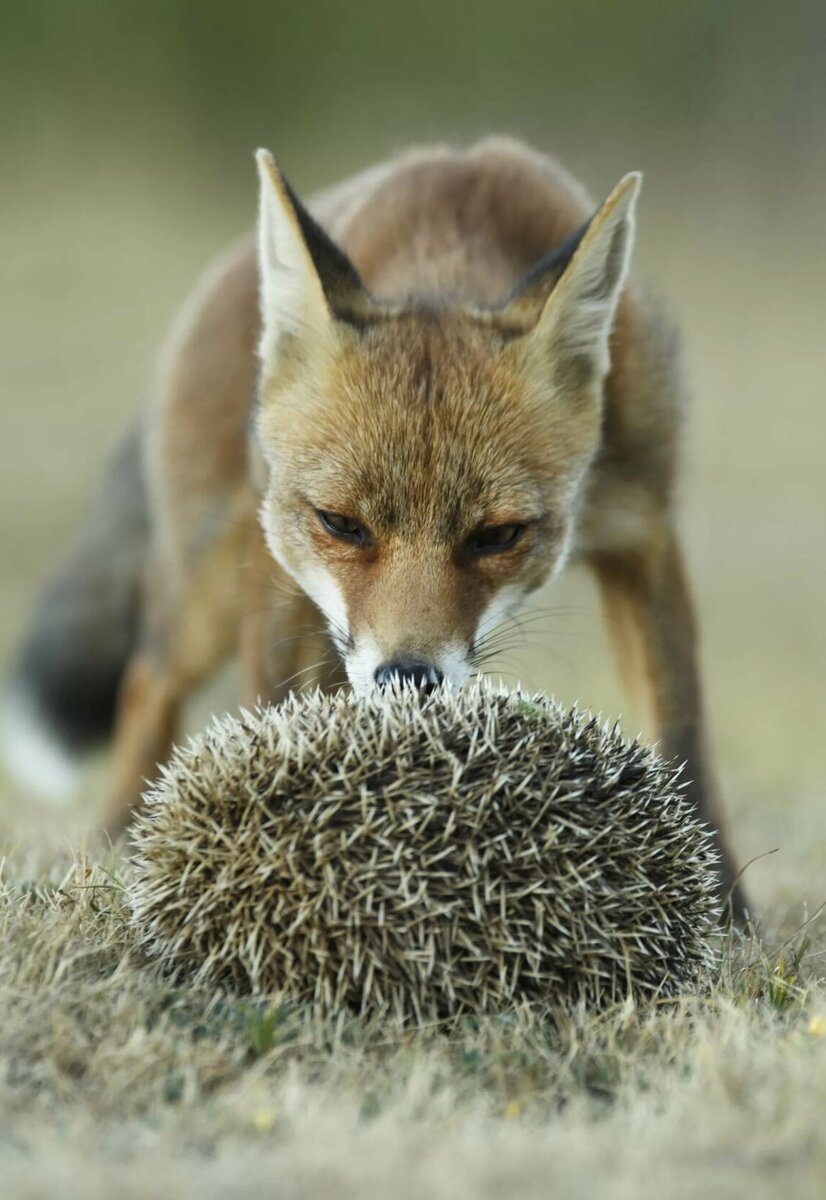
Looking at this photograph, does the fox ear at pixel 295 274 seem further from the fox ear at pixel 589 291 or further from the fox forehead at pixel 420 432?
the fox ear at pixel 589 291

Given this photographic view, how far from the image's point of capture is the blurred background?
75.3ft

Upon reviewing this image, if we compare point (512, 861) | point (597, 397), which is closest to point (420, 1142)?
point (512, 861)

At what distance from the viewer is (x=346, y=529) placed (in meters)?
4.62

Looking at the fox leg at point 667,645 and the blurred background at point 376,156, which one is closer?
the fox leg at point 667,645

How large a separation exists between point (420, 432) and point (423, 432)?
0.03 feet

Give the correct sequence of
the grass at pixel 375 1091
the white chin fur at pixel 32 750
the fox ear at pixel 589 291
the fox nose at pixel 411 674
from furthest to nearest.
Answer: the white chin fur at pixel 32 750 → the fox ear at pixel 589 291 → the fox nose at pixel 411 674 → the grass at pixel 375 1091

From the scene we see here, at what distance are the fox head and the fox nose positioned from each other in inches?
2.8

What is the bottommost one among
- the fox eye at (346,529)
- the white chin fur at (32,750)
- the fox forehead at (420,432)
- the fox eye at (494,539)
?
the white chin fur at (32,750)

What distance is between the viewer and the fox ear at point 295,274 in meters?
4.71

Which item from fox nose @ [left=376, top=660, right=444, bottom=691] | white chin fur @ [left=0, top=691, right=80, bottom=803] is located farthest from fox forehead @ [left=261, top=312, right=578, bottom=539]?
white chin fur @ [left=0, top=691, right=80, bottom=803]

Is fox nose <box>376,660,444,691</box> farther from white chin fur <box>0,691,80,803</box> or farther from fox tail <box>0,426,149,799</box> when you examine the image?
white chin fur <box>0,691,80,803</box>

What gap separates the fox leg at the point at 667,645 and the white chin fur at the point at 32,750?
12.1ft

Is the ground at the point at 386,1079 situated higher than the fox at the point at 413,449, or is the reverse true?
the fox at the point at 413,449

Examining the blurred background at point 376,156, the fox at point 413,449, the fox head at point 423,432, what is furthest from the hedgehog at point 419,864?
the blurred background at point 376,156
